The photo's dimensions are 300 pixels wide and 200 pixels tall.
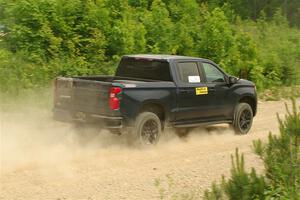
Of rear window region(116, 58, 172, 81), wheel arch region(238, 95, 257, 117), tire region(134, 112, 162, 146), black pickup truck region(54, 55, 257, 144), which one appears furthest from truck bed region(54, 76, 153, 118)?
wheel arch region(238, 95, 257, 117)

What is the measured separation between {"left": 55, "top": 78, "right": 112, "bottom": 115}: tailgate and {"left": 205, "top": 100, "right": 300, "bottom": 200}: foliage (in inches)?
170

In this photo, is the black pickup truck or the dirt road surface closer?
the dirt road surface

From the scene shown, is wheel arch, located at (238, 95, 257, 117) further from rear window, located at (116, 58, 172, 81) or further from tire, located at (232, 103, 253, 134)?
rear window, located at (116, 58, 172, 81)

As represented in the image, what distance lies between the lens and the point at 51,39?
54.3 feet

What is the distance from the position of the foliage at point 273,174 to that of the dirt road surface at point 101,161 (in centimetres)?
150

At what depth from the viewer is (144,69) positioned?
1206cm

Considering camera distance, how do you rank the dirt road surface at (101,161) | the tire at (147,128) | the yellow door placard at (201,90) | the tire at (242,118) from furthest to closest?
the tire at (242,118) < the yellow door placard at (201,90) < the tire at (147,128) < the dirt road surface at (101,161)

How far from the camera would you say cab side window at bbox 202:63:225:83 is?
12.5m

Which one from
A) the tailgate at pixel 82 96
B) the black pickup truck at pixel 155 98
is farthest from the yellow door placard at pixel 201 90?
the tailgate at pixel 82 96

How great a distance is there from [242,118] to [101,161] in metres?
4.58

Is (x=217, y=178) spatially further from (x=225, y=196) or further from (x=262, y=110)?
(x=262, y=110)

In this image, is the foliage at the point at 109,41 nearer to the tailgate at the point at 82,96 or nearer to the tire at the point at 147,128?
the tailgate at the point at 82,96

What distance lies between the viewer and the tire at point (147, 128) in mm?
10883

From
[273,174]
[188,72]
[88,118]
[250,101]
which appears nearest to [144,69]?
[188,72]
